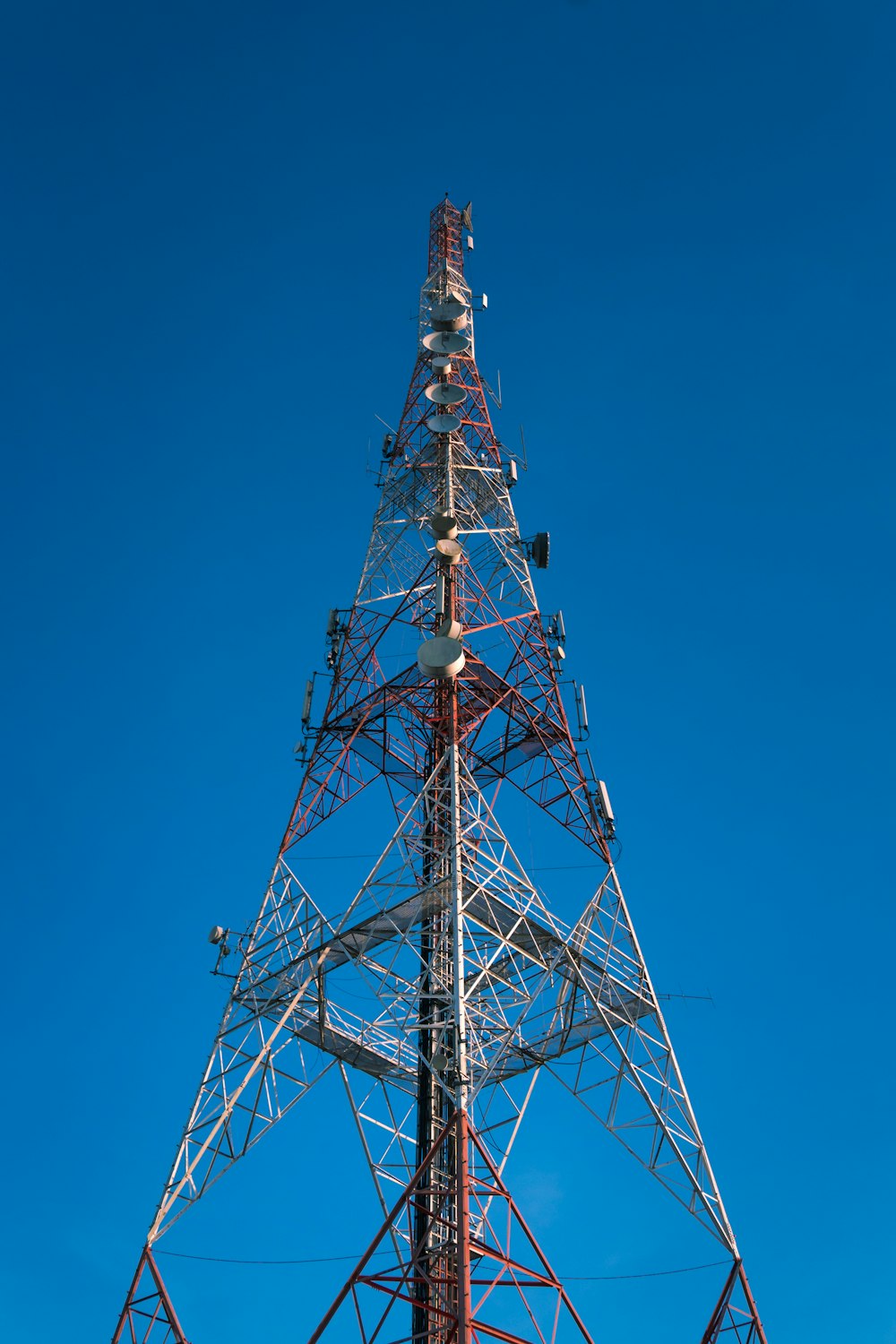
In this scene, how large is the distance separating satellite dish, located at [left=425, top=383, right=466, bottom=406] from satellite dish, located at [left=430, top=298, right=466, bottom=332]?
3.29 meters

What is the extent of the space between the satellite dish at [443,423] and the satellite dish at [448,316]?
486cm

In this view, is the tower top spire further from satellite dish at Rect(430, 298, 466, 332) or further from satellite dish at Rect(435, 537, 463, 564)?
satellite dish at Rect(435, 537, 463, 564)

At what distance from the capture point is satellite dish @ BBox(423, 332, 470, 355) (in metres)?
42.3

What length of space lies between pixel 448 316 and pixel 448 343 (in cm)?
98

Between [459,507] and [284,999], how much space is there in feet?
57.1

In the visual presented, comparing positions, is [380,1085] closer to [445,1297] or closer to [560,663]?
[445,1297]

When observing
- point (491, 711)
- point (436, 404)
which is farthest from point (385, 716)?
point (436, 404)

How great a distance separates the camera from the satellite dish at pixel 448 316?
4262 cm

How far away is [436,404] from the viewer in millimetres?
40875

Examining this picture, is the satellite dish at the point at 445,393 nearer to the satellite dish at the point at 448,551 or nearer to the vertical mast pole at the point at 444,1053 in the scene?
the vertical mast pole at the point at 444,1053

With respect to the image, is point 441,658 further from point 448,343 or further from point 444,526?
point 448,343

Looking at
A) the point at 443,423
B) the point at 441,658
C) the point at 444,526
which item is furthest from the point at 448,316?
the point at 441,658

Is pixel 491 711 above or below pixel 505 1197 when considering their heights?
above

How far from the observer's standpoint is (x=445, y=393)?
132ft
